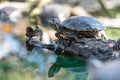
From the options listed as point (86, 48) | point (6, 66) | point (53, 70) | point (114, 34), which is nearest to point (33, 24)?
point (114, 34)

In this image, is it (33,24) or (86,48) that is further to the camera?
(33,24)

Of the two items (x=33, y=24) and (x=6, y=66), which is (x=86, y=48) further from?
(x=33, y=24)

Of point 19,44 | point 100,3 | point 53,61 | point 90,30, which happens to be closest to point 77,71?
point 53,61

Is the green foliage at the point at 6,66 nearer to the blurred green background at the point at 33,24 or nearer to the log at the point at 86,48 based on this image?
the blurred green background at the point at 33,24

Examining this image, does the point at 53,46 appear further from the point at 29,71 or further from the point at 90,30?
the point at 29,71

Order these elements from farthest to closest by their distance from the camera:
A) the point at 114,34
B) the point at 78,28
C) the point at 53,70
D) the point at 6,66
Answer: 1. the point at 114,34
2. the point at 78,28
3. the point at 6,66
4. the point at 53,70

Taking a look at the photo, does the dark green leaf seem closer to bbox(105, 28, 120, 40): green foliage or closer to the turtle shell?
the turtle shell

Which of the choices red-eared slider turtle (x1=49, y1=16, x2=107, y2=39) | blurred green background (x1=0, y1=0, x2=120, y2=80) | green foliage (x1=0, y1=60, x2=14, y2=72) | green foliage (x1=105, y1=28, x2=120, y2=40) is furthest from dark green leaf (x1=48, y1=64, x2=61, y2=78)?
green foliage (x1=105, y1=28, x2=120, y2=40)

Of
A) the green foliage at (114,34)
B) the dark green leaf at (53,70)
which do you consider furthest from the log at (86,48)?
the green foliage at (114,34)
